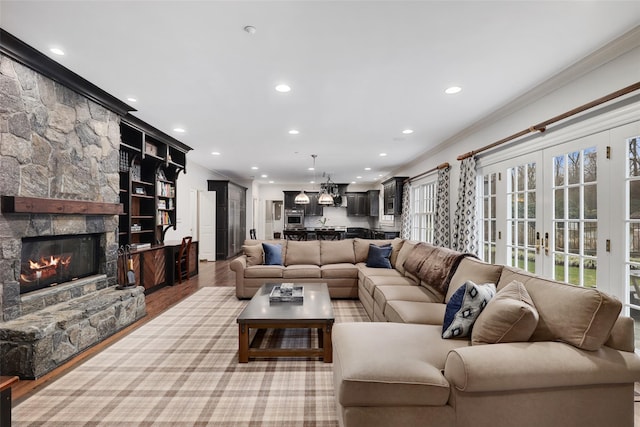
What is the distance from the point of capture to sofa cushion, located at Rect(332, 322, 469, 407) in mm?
1499

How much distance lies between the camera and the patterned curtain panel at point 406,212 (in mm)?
8031

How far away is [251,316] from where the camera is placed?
9.19 feet

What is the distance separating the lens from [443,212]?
5.67 metres

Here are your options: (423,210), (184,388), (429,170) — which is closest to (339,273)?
(184,388)

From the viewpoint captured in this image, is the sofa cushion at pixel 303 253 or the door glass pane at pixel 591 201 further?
the sofa cushion at pixel 303 253

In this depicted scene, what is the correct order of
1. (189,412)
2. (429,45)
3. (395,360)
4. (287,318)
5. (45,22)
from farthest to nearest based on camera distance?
(287,318), (429,45), (45,22), (189,412), (395,360)

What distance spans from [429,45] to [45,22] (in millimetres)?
2939

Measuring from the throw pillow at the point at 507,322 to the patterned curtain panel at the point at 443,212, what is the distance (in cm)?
395

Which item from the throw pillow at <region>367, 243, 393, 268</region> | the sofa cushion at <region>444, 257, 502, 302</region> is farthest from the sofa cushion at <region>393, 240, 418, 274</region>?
the sofa cushion at <region>444, 257, 502, 302</region>

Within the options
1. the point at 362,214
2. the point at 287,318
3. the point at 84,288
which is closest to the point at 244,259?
the point at 84,288

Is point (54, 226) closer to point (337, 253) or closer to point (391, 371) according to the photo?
point (391, 371)

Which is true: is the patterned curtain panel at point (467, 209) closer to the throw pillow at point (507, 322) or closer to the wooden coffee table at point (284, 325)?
the wooden coffee table at point (284, 325)

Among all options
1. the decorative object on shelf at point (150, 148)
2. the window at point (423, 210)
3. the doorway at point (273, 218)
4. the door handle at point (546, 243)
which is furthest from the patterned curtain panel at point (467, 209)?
the doorway at point (273, 218)

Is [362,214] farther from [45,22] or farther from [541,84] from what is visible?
[45,22]
